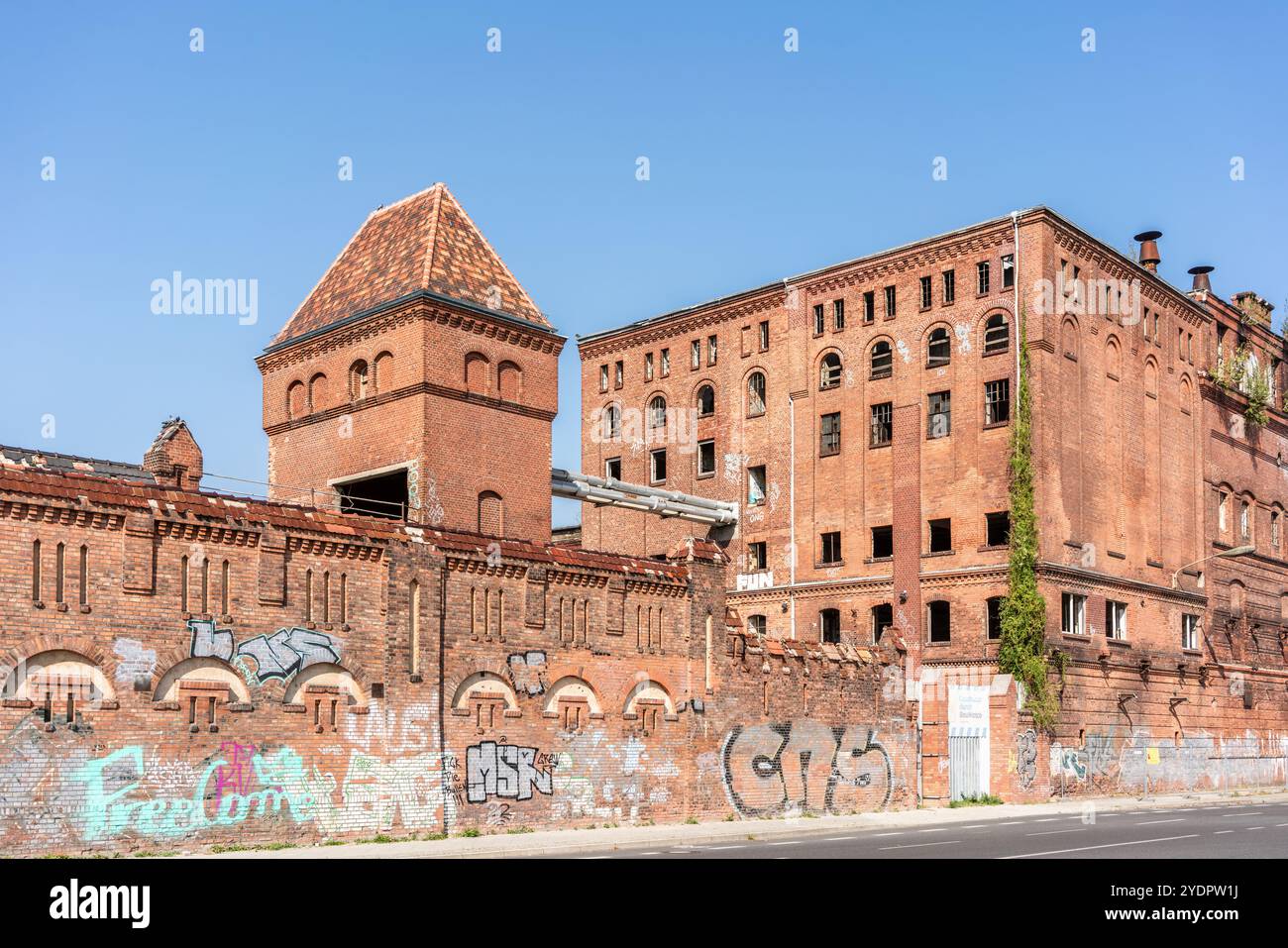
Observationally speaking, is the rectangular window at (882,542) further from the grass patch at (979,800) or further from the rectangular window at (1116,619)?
the grass patch at (979,800)

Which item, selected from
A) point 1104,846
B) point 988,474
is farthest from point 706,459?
point 1104,846

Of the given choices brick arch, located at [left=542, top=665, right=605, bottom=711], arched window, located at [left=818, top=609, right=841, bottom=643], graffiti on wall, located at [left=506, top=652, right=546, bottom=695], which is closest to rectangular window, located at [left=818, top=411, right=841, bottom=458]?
arched window, located at [left=818, top=609, right=841, bottom=643]

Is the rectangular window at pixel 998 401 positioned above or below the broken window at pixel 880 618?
above

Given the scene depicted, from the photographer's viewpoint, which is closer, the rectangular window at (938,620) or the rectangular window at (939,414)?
the rectangular window at (938,620)

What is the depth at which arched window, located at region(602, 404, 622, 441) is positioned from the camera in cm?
5678

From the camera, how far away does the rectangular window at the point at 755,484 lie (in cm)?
5160

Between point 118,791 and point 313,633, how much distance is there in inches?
172

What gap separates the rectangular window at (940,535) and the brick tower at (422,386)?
16456mm

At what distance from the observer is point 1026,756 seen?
1655 inches

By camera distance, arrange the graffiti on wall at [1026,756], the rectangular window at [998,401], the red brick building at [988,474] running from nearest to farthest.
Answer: the graffiti on wall at [1026,756] → the red brick building at [988,474] → the rectangular window at [998,401]

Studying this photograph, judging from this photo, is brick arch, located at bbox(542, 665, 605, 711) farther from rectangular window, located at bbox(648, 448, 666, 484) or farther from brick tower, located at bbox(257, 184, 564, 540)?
rectangular window, located at bbox(648, 448, 666, 484)

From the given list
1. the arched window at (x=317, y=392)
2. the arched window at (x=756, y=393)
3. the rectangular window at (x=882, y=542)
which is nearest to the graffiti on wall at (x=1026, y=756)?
the rectangular window at (x=882, y=542)
